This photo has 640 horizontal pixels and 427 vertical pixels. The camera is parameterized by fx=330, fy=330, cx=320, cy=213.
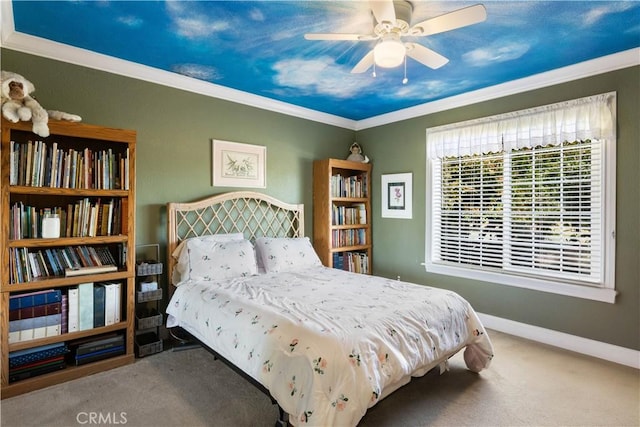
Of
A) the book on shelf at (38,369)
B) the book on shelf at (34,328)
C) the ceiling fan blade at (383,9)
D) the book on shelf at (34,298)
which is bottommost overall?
the book on shelf at (38,369)

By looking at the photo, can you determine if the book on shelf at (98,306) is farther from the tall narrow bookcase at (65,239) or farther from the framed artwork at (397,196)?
the framed artwork at (397,196)

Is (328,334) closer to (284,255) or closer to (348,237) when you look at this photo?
(284,255)

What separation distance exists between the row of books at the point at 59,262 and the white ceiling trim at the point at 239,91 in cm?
158

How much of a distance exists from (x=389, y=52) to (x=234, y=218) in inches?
96.0

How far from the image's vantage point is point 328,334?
1.81m

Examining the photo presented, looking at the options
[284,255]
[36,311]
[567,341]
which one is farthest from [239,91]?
[567,341]

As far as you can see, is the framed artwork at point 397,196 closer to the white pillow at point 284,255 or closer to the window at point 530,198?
the window at point 530,198

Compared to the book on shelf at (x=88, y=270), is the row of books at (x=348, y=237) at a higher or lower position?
higher

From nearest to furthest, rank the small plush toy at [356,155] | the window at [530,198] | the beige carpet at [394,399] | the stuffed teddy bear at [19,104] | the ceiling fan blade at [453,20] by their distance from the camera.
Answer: the ceiling fan blade at [453,20], the beige carpet at [394,399], the stuffed teddy bear at [19,104], the window at [530,198], the small plush toy at [356,155]

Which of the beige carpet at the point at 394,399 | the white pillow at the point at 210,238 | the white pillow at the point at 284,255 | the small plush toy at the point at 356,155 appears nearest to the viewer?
the beige carpet at the point at 394,399

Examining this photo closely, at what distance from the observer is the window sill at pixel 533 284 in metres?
2.96

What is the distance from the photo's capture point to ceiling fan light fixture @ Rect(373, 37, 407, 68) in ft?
6.82

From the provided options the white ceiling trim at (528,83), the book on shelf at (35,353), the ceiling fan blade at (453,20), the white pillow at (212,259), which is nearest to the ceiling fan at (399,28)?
the ceiling fan blade at (453,20)

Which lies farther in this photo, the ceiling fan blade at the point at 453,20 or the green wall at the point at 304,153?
the green wall at the point at 304,153
